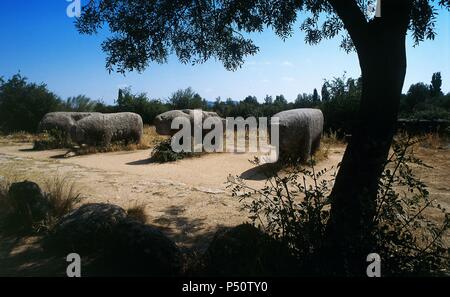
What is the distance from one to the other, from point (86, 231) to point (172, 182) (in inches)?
138

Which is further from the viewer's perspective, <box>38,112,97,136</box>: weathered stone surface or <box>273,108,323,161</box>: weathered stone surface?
<box>38,112,97,136</box>: weathered stone surface

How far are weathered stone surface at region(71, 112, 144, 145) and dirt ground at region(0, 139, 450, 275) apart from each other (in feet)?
3.39

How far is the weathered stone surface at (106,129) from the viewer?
488 inches

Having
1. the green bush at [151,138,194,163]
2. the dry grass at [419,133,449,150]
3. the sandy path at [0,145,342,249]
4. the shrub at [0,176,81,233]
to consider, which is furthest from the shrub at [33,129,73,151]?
the dry grass at [419,133,449,150]

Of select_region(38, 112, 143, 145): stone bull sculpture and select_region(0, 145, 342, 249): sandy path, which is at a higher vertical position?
select_region(38, 112, 143, 145): stone bull sculpture

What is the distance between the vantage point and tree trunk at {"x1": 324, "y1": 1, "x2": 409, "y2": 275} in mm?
3062

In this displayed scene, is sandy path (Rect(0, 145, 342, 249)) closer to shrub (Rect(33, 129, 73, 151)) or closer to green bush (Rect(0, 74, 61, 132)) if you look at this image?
shrub (Rect(33, 129, 73, 151))

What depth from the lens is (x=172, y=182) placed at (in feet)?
25.1

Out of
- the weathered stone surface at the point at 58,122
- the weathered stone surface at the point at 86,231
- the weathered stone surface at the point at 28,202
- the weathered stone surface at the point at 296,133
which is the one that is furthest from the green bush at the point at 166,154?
the weathered stone surface at the point at 58,122

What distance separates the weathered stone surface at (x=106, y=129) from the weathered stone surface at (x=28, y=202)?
728 centimetres

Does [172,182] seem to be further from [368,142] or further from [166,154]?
[368,142]

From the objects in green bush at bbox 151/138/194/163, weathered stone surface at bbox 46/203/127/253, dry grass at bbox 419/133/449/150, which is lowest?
weathered stone surface at bbox 46/203/127/253
